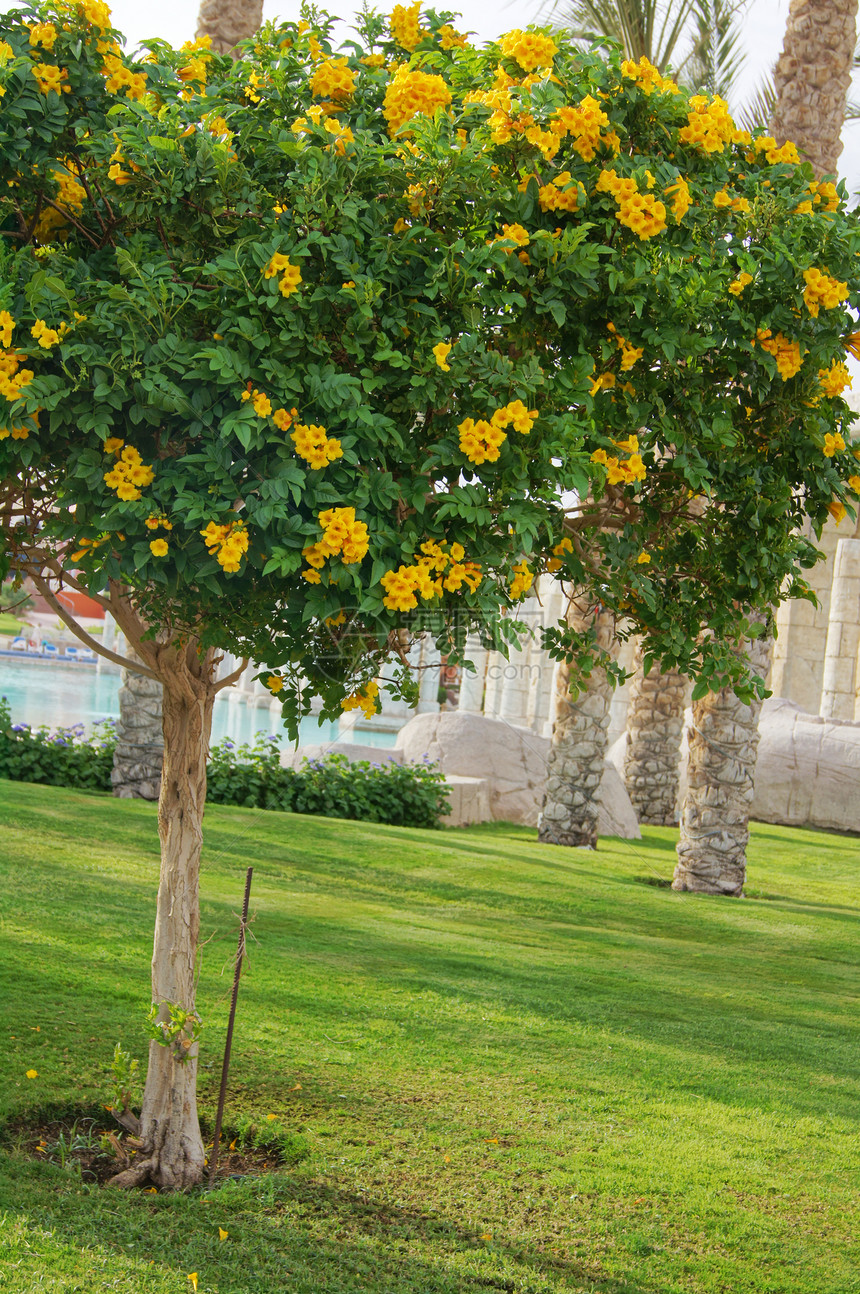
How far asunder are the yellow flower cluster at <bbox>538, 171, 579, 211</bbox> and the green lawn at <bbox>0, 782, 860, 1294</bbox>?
3.09 m

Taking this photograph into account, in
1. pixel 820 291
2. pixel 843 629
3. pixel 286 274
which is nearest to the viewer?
pixel 286 274

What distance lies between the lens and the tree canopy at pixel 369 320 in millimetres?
2715

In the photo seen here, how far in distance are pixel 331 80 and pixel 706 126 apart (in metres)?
1.02

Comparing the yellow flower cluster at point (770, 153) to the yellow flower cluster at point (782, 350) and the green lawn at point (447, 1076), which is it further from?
the green lawn at point (447, 1076)

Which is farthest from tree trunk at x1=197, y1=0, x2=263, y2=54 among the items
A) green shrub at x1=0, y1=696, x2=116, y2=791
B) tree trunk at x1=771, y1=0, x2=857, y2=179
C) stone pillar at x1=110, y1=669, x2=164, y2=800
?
green shrub at x1=0, y1=696, x2=116, y2=791

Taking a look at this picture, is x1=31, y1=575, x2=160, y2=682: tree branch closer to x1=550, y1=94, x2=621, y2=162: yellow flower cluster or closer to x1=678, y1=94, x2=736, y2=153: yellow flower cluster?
x1=550, y1=94, x2=621, y2=162: yellow flower cluster

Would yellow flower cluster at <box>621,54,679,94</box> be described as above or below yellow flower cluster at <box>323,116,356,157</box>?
above

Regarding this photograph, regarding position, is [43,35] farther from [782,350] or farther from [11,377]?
[782,350]

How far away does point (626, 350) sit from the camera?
122 inches

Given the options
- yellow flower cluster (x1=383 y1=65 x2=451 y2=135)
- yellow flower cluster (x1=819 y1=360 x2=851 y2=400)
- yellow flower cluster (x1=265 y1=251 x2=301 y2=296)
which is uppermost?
yellow flower cluster (x1=383 y1=65 x2=451 y2=135)

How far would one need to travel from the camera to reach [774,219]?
3.32 meters

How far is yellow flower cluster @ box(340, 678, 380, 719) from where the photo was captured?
292 cm

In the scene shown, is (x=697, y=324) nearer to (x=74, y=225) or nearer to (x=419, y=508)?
(x=419, y=508)

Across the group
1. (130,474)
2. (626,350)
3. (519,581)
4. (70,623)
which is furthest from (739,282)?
(70,623)
